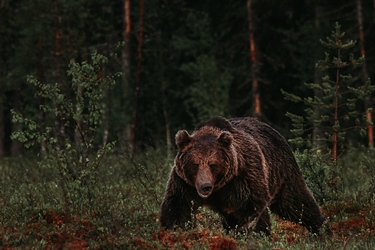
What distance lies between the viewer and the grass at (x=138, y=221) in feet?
24.9

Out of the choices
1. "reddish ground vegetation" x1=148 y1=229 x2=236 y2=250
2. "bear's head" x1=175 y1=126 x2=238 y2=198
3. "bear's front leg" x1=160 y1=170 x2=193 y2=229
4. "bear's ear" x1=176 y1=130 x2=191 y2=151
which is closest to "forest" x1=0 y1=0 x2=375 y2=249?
"reddish ground vegetation" x1=148 y1=229 x2=236 y2=250

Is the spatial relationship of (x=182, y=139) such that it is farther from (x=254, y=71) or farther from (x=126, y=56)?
(x=126, y=56)

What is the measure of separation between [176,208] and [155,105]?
27907 mm

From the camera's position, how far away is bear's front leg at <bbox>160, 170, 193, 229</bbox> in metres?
8.56

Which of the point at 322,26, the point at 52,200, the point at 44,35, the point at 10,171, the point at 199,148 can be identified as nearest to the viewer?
the point at 199,148

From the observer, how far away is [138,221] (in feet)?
33.4

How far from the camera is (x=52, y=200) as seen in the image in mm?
10875

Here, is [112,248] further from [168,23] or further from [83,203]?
[168,23]

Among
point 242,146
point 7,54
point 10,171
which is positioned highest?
point 7,54

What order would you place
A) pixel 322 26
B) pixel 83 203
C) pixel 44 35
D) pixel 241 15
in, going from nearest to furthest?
1. pixel 83 203
2. pixel 44 35
3. pixel 322 26
4. pixel 241 15

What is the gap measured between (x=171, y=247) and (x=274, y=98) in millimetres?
28345

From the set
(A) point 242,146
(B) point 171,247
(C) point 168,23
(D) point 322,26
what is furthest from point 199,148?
(C) point 168,23

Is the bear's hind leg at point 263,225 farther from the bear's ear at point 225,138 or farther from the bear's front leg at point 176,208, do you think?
the bear's ear at point 225,138

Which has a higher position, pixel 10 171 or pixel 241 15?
pixel 241 15
